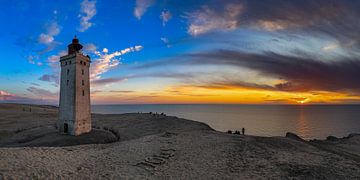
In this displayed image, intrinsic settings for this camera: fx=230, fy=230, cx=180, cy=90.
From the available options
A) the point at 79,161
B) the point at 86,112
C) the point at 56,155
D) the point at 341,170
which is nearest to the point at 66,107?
the point at 86,112

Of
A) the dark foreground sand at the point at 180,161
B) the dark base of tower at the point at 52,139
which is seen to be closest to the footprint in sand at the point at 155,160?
the dark foreground sand at the point at 180,161

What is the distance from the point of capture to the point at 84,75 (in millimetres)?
27828

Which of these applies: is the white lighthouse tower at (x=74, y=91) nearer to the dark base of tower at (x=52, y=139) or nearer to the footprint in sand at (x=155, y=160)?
the dark base of tower at (x=52, y=139)

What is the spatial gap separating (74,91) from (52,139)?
18.6 ft

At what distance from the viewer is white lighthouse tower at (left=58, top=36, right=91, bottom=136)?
2645cm

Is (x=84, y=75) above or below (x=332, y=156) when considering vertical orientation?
above

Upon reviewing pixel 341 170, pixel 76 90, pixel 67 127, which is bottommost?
pixel 341 170

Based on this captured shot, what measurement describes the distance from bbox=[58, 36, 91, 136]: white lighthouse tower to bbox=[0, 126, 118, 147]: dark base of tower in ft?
3.86

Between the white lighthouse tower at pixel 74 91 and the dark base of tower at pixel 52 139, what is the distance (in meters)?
1.18

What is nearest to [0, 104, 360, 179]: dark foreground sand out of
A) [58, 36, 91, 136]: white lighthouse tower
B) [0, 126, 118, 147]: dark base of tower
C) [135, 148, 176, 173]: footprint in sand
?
[135, 148, 176, 173]: footprint in sand

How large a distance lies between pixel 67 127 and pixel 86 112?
8.90 ft

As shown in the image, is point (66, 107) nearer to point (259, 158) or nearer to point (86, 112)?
point (86, 112)

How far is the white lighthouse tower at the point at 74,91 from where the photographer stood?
86.8ft

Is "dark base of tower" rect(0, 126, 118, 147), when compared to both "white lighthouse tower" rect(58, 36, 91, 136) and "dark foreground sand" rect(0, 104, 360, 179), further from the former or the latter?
"white lighthouse tower" rect(58, 36, 91, 136)
